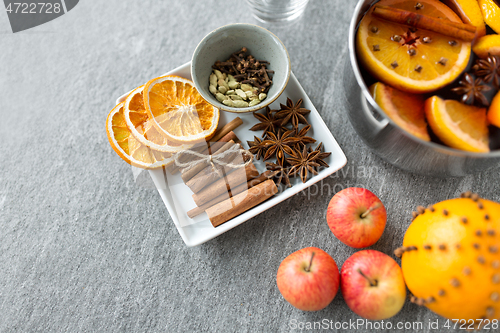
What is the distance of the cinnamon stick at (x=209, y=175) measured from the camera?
132cm

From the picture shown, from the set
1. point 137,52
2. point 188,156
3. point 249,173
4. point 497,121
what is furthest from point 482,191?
point 137,52

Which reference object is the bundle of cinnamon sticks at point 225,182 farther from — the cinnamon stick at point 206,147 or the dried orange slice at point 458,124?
the dried orange slice at point 458,124

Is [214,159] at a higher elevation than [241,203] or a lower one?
higher

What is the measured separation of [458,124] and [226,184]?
860 mm

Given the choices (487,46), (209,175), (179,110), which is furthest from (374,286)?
(179,110)

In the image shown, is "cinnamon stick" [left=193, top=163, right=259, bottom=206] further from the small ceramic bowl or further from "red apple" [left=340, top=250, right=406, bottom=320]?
"red apple" [left=340, top=250, right=406, bottom=320]

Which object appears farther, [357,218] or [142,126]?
[142,126]

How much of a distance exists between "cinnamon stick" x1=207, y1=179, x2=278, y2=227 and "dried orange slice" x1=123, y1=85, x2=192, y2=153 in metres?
0.30

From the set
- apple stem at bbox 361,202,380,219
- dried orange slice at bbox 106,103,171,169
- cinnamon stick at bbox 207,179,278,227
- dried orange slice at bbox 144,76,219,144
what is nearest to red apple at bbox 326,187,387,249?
apple stem at bbox 361,202,380,219

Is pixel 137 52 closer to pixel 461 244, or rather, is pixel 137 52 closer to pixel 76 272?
pixel 76 272

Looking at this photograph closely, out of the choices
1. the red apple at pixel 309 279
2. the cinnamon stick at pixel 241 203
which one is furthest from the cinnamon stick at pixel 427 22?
the red apple at pixel 309 279

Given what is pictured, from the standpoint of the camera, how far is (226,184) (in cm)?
133

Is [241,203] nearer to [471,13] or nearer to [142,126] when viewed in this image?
[142,126]

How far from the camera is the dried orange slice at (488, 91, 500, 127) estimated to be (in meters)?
1.02
